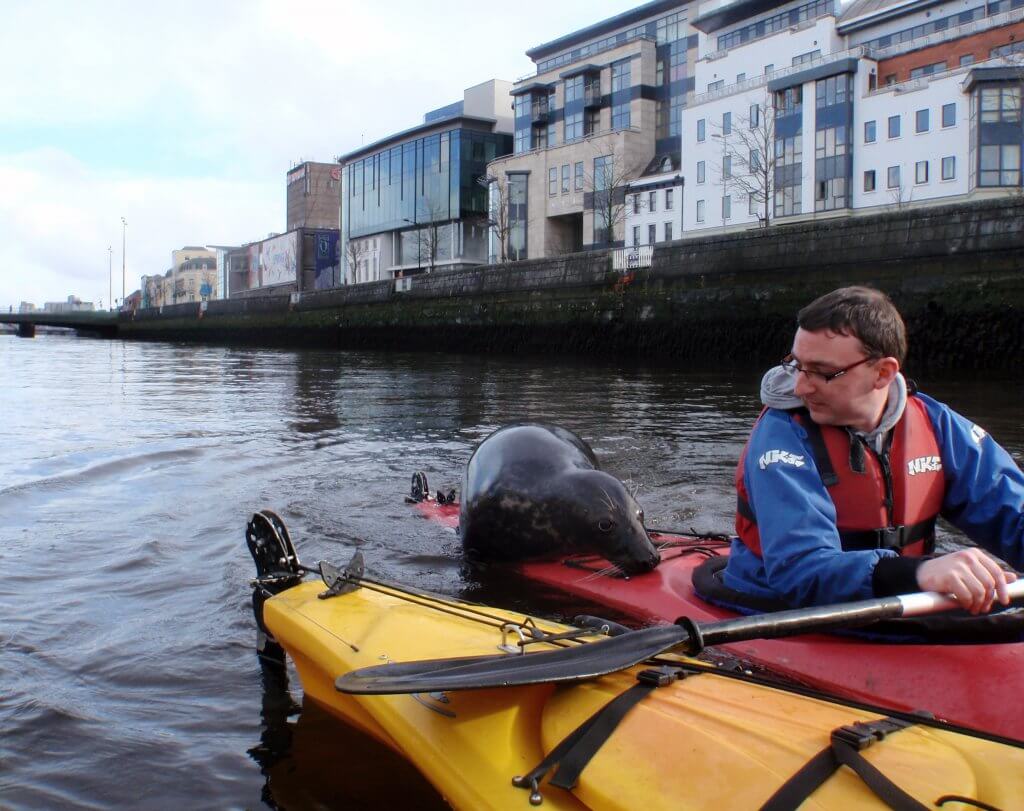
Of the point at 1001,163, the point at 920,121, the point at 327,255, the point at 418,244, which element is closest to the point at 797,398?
the point at 1001,163

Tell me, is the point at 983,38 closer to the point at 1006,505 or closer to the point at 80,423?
the point at 80,423

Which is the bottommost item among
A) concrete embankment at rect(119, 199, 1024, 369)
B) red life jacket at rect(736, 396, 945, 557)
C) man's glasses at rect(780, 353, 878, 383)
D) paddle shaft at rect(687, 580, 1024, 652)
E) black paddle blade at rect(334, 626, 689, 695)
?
black paddle blade at rect(334, 626, 689, 695)

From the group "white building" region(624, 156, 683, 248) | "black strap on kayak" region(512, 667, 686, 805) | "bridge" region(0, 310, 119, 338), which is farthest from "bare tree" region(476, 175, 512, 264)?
"black strap on kayak" region(512, 667, 686, 805)

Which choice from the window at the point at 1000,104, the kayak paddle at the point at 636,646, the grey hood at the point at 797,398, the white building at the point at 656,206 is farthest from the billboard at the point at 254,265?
the kayak paddle at the point at 636,646

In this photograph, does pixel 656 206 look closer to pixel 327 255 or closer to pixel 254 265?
pixel 327 255

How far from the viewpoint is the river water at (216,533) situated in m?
3.42

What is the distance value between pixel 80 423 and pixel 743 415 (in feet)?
29.3

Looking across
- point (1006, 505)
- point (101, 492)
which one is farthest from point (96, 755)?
point (101, 492)

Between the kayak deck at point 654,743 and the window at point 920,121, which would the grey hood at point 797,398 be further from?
the window at point 920,121

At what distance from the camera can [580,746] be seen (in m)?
2.46

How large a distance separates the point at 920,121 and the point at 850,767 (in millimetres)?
44903

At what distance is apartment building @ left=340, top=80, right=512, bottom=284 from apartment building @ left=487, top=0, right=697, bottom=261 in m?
4.31

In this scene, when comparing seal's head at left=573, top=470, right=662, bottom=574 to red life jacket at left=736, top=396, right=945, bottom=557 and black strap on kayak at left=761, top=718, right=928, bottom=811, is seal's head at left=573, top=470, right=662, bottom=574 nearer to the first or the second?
red life jacket at left=736, top=396, right=945, bottom=557

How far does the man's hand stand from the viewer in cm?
261
